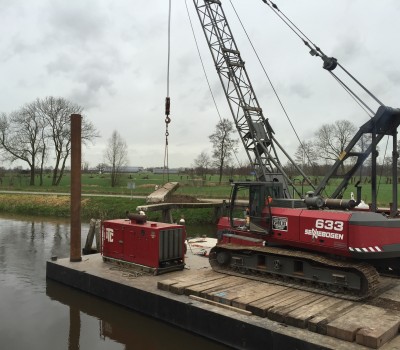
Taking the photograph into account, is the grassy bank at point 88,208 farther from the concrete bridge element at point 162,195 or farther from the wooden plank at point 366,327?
the wooden plank at point 366,327

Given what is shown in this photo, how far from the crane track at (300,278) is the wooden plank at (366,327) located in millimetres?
782

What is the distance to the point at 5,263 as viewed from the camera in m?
15.9

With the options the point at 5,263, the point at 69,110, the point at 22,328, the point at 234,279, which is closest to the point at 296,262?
the point at 234,279

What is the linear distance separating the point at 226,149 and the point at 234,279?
165 ft

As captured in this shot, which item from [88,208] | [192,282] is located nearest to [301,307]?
[192,282]

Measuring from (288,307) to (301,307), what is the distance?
256 mm

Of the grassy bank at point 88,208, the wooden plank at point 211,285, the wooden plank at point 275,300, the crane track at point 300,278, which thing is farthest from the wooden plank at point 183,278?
the grassy bank at point 88,208

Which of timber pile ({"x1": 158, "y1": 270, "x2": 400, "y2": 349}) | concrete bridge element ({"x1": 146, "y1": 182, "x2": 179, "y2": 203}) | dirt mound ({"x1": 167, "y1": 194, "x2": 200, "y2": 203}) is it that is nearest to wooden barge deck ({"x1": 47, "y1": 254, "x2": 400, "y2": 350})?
timber pile ({"x1": 158, "y1": 270, "x2": 400, "y2": 349})

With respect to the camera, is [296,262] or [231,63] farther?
[231,63]

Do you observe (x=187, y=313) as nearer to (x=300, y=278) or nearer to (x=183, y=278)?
(x=183, y=278)

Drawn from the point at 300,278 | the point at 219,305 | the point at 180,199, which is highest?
the point at 180,199

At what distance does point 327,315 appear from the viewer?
736cm

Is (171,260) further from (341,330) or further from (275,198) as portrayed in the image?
(341,330)

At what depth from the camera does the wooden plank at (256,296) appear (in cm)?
791
